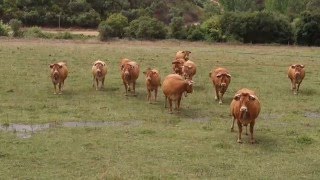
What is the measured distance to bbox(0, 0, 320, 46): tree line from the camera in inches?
1726

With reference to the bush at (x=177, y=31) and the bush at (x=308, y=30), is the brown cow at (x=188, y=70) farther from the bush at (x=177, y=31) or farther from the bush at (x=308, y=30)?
the bush at (x=308, y=30)

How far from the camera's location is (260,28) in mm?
44062

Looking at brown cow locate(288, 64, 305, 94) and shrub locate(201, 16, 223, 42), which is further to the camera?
shrub locate(201, 16, 223, 42)

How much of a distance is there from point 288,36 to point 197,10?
75.2 feet

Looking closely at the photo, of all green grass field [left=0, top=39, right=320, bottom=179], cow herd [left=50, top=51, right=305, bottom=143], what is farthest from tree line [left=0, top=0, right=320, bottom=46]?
cow herd [left=50, top=51, right=305, bottom=143]

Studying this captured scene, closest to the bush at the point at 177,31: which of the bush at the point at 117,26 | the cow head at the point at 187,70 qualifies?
the bush at the point at 117,26

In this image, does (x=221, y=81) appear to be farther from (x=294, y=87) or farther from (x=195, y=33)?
(x=195, y=33)

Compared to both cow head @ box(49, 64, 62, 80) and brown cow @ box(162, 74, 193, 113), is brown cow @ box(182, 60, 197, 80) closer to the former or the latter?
brown cow @ box(162, 74, 193, 113)

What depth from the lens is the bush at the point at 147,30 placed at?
4394 cm

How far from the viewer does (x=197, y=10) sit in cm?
6575

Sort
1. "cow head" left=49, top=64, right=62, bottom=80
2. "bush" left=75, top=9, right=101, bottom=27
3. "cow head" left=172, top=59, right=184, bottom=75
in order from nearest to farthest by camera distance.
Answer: "cow head" left=49, top=64, right=62, bottom=80, "cow head" left=172, top=59, right=184, bottom=75, "bush" left=75, top=9, right=101, bottom=27

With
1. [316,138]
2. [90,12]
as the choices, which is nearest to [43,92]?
[316,138]

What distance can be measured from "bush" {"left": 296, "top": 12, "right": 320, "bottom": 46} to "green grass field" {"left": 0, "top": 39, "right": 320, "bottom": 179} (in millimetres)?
14149

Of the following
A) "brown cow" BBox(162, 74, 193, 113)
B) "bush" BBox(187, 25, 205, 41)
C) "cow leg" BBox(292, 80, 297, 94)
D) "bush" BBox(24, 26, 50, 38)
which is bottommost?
"cow leg" BBox(292, 80, 297, 94)
